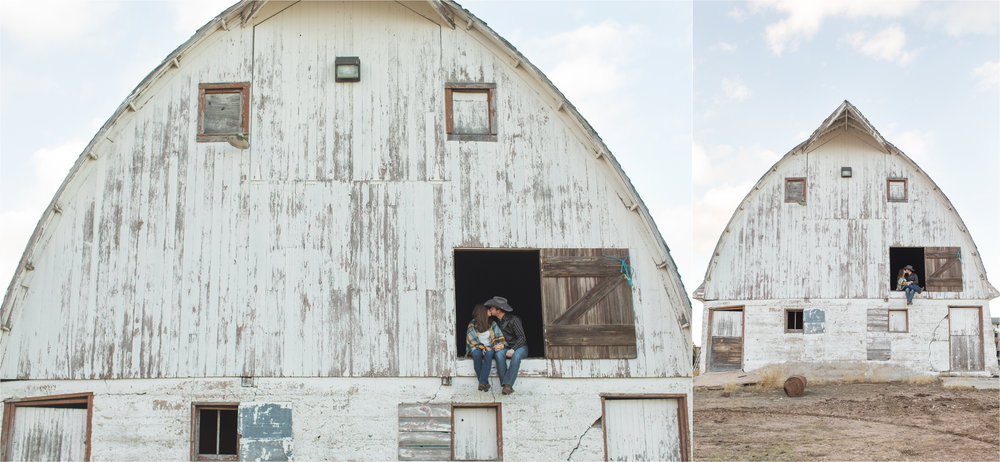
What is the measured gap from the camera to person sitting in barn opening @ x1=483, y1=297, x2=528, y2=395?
12141mm

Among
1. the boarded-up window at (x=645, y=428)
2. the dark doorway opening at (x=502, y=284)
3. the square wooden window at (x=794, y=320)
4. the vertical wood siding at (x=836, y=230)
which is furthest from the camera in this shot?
the square wooden window at (x=794, y=320)

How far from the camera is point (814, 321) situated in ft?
79.4

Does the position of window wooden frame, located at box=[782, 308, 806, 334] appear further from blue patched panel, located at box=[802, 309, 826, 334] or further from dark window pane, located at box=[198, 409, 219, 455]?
dark window pane, located at box=[198, 409, 219, 455]

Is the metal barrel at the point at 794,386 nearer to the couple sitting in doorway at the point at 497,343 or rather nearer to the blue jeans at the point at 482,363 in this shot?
the couple sitting in doorway at the point at 497,343

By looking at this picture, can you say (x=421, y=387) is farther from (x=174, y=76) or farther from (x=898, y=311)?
(x=898, y=311)

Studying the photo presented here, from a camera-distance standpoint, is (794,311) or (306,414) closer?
(306,414)

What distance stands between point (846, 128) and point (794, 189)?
2222 millimetres

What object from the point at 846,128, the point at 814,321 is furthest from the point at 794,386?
the point at 846,128

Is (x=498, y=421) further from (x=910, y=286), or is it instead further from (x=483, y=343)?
(x=910, y=286)

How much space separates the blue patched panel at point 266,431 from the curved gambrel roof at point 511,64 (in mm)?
3834

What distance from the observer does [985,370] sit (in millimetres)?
24469

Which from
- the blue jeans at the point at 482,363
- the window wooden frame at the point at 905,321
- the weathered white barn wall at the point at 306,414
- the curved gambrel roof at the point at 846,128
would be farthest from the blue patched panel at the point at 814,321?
the blue jeans at the point at 482,363

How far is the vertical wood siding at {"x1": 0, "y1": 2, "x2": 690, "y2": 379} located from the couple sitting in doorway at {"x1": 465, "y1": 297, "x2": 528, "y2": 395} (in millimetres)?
417

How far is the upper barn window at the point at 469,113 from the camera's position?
12773 millimetres
